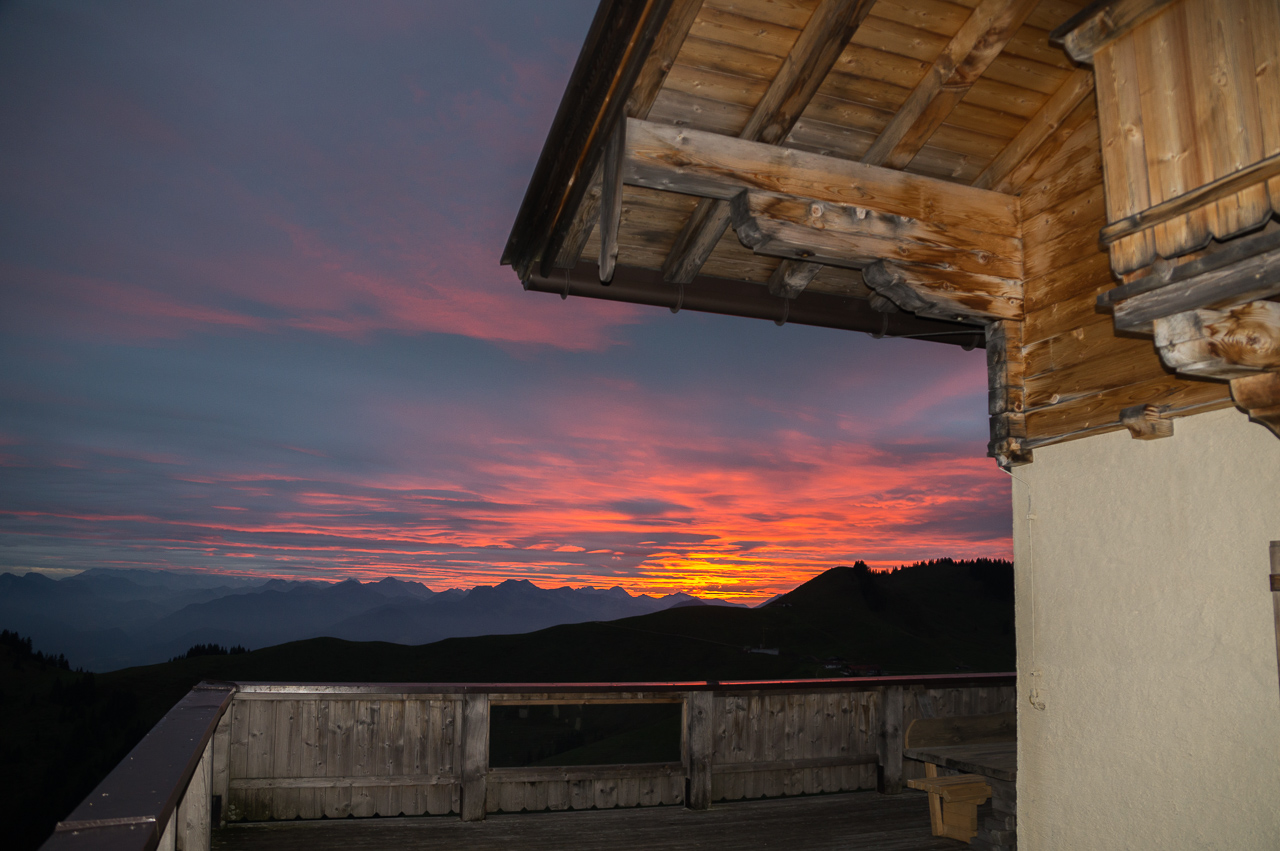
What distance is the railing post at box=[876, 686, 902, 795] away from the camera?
7730mm

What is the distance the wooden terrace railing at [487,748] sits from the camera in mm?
6359

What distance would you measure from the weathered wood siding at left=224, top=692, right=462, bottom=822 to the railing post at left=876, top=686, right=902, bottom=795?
446 centimetres

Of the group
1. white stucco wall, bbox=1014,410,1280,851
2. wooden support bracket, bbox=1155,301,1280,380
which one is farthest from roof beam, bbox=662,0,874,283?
white stucco wall, bbox=1014,410,1280,851

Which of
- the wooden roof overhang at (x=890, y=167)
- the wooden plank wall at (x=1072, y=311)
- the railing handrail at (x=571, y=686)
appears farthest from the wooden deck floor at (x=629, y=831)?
the wooden plank wall at (x=1072, y=311)

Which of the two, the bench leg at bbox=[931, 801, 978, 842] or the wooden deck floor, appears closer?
the wooden deck floor

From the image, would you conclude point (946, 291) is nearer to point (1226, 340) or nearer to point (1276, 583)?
point (1226, 340)

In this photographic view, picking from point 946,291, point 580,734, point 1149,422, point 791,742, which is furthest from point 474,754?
point 580,734

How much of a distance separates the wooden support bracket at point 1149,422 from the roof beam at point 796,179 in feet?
5.15

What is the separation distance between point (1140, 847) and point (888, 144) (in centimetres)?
431

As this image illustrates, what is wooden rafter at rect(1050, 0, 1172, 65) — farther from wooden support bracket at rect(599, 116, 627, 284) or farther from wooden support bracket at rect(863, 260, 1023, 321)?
wooden support bracket at rect(599, 116, 627, 284)

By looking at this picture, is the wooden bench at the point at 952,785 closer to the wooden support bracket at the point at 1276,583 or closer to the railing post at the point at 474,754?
the wooden support bracket at the point at 1276,583

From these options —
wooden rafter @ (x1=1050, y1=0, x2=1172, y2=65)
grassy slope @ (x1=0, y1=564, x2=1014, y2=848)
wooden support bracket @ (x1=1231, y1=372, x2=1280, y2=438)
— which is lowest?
grassy slope @ (x1=0, y1=564, x2=1014, y2=848)

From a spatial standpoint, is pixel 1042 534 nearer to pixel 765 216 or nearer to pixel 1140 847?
pixel 1140 847

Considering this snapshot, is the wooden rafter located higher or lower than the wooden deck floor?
higher
